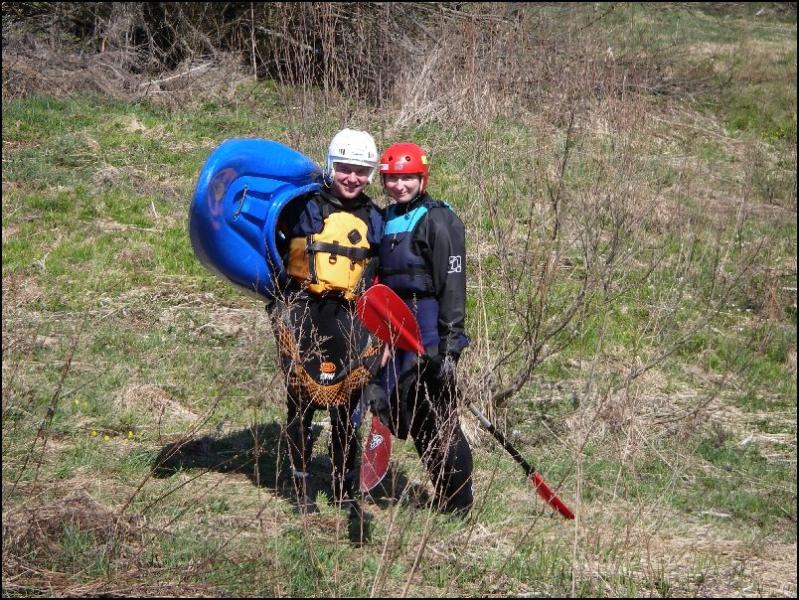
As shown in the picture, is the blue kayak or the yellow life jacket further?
the blue kayak

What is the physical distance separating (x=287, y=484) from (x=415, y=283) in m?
1.37

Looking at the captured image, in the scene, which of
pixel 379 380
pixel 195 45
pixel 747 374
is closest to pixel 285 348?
pixel 379 380

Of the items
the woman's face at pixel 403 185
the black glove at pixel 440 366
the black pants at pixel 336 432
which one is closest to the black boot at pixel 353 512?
the black pants at pixel 336 432

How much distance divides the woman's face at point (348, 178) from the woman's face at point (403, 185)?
0.49 feet

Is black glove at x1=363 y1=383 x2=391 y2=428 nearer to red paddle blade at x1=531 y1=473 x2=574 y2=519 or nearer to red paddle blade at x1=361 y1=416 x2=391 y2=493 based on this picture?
red paddle blade at x1=361 y1=416 x2=391 y2=493

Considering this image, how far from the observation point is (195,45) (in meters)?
13.0

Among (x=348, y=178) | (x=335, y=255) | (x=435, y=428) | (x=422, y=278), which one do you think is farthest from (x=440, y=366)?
(x=348, y=178)

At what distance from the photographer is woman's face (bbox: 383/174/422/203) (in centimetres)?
446

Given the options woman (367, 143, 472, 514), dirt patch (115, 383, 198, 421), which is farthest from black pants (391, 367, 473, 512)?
dirt patch (115, 383, 198, 421)

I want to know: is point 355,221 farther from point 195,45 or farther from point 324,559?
point 195,45

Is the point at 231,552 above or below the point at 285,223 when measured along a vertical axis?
below

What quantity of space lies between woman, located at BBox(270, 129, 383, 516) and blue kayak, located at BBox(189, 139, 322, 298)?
0.33 ft

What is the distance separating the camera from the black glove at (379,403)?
4480 mm

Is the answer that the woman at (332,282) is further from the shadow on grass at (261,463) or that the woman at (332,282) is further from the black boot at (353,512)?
the shadow on grass at (261,463)
